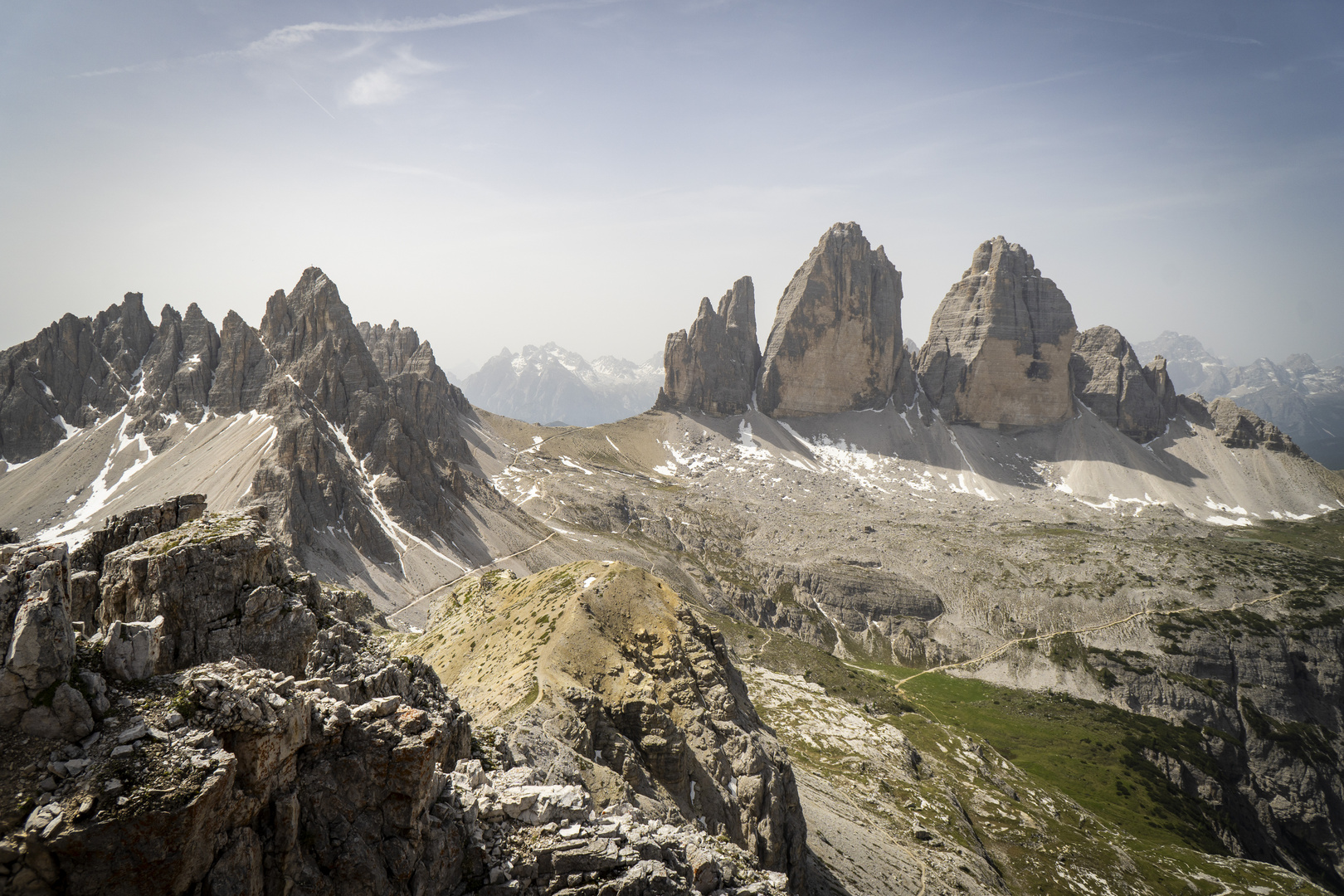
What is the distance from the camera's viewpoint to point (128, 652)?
13.4 metres

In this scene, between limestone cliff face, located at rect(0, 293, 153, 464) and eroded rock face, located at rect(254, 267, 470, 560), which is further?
limestone cliff face, located at rect(0, 293, 153, 464)

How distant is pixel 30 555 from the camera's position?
1283 centimetres

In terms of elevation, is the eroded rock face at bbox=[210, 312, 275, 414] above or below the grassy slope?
above

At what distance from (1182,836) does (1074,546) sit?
85.5 m

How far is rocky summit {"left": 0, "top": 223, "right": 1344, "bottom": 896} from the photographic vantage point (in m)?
13.4

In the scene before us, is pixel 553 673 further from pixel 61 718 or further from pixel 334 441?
pixel 334 441

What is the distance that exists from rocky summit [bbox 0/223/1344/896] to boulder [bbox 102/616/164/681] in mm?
72

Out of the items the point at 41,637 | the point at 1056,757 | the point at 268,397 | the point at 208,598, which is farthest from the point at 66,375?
the point at 1056,757

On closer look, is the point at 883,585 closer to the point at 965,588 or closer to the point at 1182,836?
the point at 965,588

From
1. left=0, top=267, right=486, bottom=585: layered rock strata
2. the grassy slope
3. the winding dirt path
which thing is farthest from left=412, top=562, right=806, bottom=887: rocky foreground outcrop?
the winding dirt path

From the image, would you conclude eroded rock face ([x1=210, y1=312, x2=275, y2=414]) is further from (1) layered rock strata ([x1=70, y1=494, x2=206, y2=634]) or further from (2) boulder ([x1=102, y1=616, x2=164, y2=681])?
(2) boulder ([x1=102, y1=616, x2=164, y2=681])

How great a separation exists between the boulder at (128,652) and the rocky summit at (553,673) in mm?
72

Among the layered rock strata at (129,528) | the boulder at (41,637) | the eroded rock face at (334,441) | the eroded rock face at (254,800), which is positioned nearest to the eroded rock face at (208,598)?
the eroded rock face at (254,800)

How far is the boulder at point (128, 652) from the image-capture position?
13211mm
